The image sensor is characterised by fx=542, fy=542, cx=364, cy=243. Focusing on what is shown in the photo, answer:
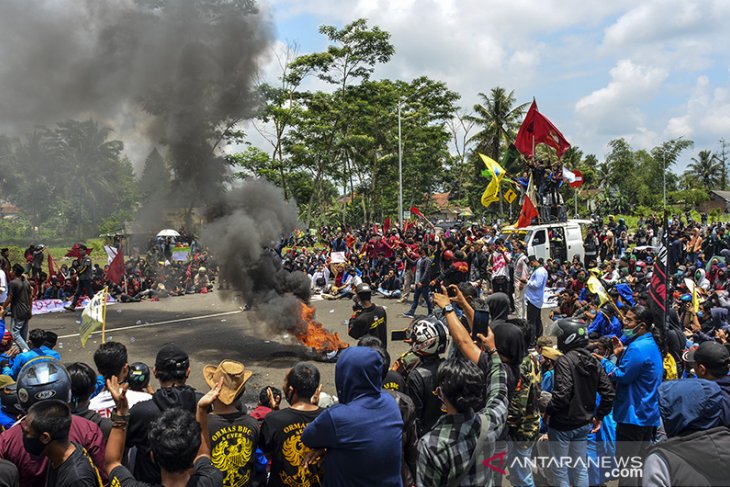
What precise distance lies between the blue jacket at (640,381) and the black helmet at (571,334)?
483 mm

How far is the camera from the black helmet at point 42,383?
2.99m

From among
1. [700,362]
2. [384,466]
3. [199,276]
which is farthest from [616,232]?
[384,466]

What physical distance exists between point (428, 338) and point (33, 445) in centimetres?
233

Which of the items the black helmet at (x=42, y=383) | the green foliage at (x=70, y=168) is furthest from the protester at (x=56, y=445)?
the green foliage at (x=70, y=168)

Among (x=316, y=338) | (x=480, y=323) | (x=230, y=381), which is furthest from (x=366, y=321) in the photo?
(x=316, y=338)

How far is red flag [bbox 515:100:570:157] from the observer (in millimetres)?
19859

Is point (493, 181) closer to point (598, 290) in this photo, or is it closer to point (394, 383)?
point (598, 290)

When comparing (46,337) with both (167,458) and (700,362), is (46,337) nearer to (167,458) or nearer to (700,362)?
(167,458)

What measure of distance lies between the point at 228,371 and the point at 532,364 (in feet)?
7.19

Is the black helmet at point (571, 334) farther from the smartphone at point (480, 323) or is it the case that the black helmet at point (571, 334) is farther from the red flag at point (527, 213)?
the red flag at point (527, 213)

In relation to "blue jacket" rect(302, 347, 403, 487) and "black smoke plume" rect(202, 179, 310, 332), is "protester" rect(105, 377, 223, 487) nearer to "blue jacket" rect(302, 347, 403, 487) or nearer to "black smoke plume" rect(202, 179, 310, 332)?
"blue jacket" rect(302, 347, 403, 487)

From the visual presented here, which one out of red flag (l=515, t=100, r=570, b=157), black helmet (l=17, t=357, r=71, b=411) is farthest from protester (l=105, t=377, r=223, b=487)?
red flag (l=515, t=100, r=570, b=157)

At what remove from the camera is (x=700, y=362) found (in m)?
3.36

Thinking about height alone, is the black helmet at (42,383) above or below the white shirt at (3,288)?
below
